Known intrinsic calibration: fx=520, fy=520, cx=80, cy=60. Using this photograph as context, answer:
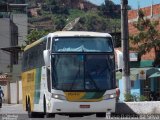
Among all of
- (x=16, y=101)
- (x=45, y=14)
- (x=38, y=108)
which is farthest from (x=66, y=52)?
(x=45, y=14)

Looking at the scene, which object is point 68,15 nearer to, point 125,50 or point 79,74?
point 125,50

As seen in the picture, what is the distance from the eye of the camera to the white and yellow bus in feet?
65.8

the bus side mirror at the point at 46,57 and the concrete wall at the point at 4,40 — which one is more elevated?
the bus side mirror at the point at 46,57

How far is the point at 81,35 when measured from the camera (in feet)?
69.4

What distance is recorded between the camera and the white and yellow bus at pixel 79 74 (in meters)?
20.0

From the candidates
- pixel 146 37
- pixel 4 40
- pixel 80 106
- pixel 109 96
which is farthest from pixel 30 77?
pixel 4 40

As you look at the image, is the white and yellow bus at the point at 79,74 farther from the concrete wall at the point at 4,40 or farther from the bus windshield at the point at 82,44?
the concrete wall at the point at 4,40

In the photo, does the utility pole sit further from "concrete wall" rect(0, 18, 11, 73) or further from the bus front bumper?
"concrete wall" rect(0, 18, 11, 73)

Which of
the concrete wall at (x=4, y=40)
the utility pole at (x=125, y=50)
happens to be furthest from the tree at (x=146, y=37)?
the concrete wall at (x=4, y=40)

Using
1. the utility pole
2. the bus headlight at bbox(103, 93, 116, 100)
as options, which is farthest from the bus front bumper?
the utility pole

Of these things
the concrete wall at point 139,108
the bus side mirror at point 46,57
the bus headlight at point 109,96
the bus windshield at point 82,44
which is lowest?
the concrete wall at point 139,108

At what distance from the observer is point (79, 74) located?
20234 millimetres

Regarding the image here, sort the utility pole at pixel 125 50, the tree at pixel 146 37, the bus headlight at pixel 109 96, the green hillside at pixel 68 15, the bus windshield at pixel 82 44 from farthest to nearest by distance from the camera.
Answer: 1. the green hillside at pixel 68 15
2. the tree at pixel 146 37
3. the utility pole at pixel 125 50
4. the bus windshield at pixel 82 44
5. the bus headlight at pixel 109 96

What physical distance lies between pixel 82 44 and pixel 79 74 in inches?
55.6
